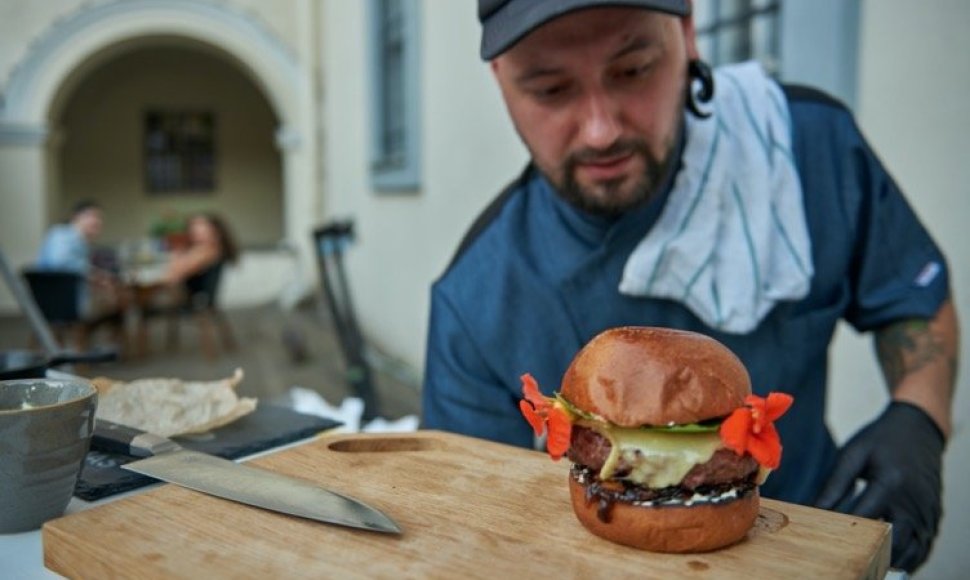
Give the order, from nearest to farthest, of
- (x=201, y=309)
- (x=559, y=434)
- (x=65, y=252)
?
(x=559, y=434) → (x=65, y=252) → (x=201, y=309)

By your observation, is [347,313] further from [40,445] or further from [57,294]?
[57,294]

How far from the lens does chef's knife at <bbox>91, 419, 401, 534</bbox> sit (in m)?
1.12

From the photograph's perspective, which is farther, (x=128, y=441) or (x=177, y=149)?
(x=177, y=149)

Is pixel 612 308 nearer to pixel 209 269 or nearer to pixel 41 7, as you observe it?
pixel 209 269

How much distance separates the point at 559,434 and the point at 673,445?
148 mm

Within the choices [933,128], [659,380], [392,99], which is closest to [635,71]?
[659,380]

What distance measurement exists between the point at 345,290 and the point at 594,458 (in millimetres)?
4066

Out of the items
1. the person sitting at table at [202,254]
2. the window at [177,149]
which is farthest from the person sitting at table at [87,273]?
the window at [177,149]

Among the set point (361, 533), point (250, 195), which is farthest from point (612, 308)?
point (250, 195)

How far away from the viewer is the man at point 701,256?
5.38 ft

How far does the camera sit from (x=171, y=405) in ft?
5.10

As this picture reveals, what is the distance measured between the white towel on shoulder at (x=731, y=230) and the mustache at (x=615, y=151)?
0.24 metres

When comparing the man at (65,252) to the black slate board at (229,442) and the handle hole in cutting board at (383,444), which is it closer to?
the black slate board at (229,442)

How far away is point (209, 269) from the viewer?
10000mm
